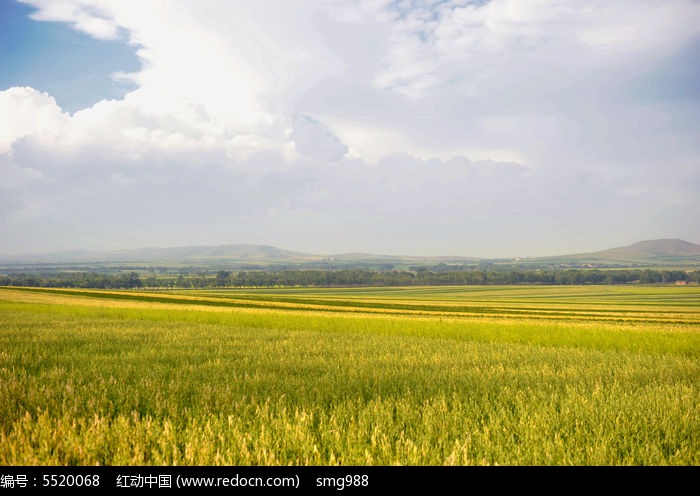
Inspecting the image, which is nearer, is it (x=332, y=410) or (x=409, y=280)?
(x=332, y=410)

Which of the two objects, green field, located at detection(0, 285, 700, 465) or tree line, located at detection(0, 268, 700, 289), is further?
tree line, located at detection(0, 268, 700, 289)

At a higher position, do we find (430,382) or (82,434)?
(82,434)

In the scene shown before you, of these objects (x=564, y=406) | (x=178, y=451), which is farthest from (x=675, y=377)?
(x=178, y=451)

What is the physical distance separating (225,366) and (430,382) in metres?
4.73

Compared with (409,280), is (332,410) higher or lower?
higher

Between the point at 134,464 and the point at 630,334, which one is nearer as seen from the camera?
the point at 134,464

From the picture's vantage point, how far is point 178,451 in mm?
4711

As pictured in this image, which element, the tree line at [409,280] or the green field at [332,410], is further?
the tree line at [409,280]

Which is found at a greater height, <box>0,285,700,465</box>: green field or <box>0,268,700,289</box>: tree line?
<box>0,285,700,465</box>: green field

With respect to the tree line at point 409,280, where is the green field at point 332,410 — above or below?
above
